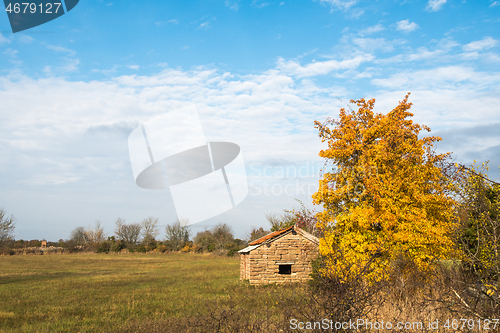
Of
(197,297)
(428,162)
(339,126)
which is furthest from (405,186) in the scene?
(197,297)

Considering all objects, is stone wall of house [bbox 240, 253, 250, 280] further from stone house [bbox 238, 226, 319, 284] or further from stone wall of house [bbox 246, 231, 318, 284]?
stone wall of house [bbox 246, 231, 318, 284]

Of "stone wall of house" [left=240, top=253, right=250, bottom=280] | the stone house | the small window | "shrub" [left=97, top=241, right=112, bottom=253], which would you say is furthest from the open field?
"shrub" [left=97, top=241, right=112, bottom=253]

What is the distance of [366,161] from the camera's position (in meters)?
17.1

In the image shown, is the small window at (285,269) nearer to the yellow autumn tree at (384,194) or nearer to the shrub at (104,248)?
the yellow autumn tree at (384,194)

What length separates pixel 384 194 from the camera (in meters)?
15.7

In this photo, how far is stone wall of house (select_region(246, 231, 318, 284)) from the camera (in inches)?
821

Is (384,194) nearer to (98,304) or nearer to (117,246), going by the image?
(98,304)

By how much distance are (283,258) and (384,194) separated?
340 inches

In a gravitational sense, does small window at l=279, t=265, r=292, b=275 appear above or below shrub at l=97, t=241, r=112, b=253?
above

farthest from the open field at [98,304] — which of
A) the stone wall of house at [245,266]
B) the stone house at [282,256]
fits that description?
the stone house at [282,256]

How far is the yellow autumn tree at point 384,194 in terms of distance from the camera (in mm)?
14479

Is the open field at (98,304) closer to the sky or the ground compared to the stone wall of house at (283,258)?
closer to the ground

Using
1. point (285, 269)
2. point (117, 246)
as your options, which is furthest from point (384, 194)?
point (117, 246)

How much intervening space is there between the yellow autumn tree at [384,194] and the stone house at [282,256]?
343 cm
